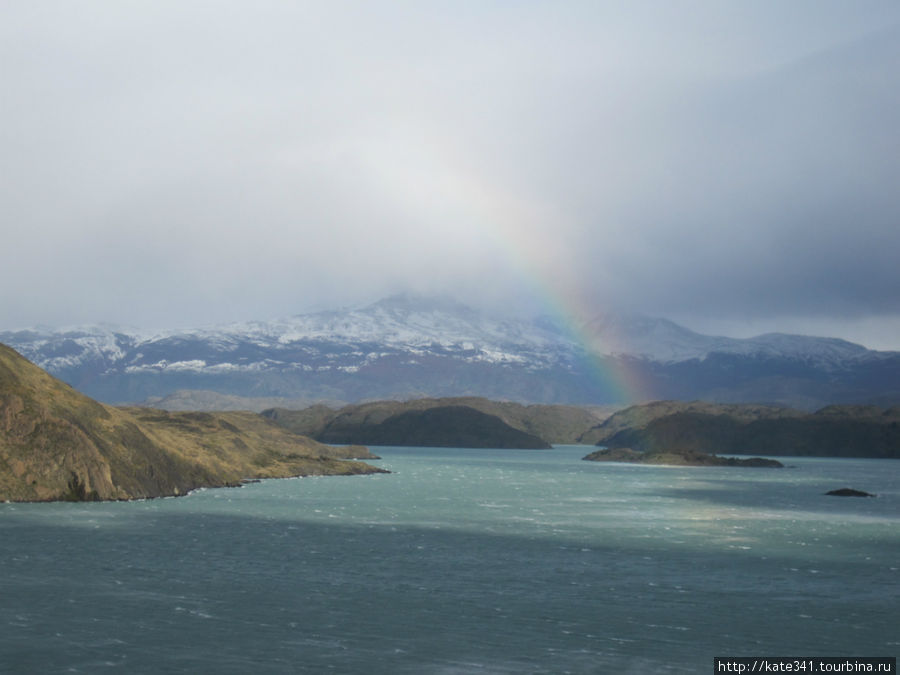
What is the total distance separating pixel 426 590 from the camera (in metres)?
57.6

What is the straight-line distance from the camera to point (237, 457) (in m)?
179

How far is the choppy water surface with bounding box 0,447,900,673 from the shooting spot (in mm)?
41656

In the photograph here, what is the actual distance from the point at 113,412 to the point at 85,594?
8012 cm

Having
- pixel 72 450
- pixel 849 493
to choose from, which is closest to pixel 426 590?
pixel 72 450

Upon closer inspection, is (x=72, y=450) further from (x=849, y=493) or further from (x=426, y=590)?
(x=849, y=493)

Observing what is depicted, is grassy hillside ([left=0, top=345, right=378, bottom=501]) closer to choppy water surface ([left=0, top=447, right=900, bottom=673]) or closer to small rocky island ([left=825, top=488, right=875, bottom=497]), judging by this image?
choppy water surface ([left=0, top=447, right=900, bottom=673])

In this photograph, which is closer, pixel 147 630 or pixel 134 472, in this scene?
pixel 147 630

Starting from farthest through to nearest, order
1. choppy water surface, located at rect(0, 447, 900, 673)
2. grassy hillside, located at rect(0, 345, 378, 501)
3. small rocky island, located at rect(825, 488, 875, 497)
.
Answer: small rocky island, located at rect(825, 488, 875, 497) → grassy hillside, located at rect(0, 345, 378, 501) → choppy water surface, located at rect(0, 447, 900, 673)

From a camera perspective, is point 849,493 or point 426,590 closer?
point 426,590

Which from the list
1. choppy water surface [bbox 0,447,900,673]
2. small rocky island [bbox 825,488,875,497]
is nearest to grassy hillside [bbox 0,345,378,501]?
choppy water surface [bbox 0,447,900,673]

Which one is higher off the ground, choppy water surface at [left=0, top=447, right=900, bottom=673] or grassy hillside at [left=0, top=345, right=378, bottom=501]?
grassy hillside at [left=0, top=345, right=378, bottom=501]

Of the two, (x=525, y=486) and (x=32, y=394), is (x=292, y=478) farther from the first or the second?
(x=32, y=394)

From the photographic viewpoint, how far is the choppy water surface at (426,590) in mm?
41656

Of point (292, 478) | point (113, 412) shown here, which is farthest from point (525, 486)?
point (113, 412)
